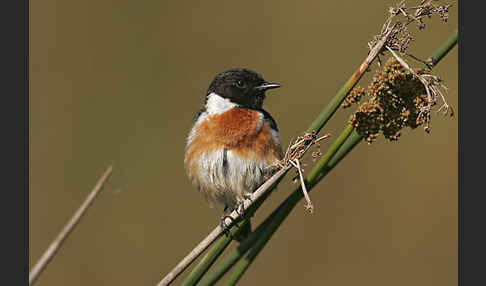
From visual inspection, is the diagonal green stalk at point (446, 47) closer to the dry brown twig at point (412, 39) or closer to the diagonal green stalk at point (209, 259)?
the dry brown twig at point (412, 39)

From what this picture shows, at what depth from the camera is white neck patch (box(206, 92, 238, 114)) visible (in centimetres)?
Answer: 385

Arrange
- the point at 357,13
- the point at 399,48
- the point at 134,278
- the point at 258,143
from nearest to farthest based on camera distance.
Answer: the point at 399,48 → the point at 258,143 → the point at 134,278 → the point at 357,13

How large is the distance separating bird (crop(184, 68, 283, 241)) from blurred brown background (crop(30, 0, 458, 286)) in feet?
2.39

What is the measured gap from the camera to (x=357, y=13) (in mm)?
5754

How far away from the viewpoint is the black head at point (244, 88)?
3939mm

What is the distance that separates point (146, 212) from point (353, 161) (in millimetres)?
1980

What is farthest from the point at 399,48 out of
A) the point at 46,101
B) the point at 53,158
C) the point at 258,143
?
the point at 46,101

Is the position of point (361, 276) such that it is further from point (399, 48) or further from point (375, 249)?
point (399, 48)

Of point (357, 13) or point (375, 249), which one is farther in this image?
point (357, 13)

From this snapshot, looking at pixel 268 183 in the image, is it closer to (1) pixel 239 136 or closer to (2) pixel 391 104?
(2) pixel 391 104

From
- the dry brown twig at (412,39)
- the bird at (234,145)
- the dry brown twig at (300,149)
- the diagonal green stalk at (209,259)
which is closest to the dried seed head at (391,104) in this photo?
the dry brown twig at (412,39)

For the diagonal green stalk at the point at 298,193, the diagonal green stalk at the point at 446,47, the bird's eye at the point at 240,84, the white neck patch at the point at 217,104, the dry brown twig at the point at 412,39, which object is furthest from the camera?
the bird's eye at the point at 240,84

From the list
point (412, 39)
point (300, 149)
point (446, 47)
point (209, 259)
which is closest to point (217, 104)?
point (300, 149)

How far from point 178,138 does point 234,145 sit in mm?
1815
